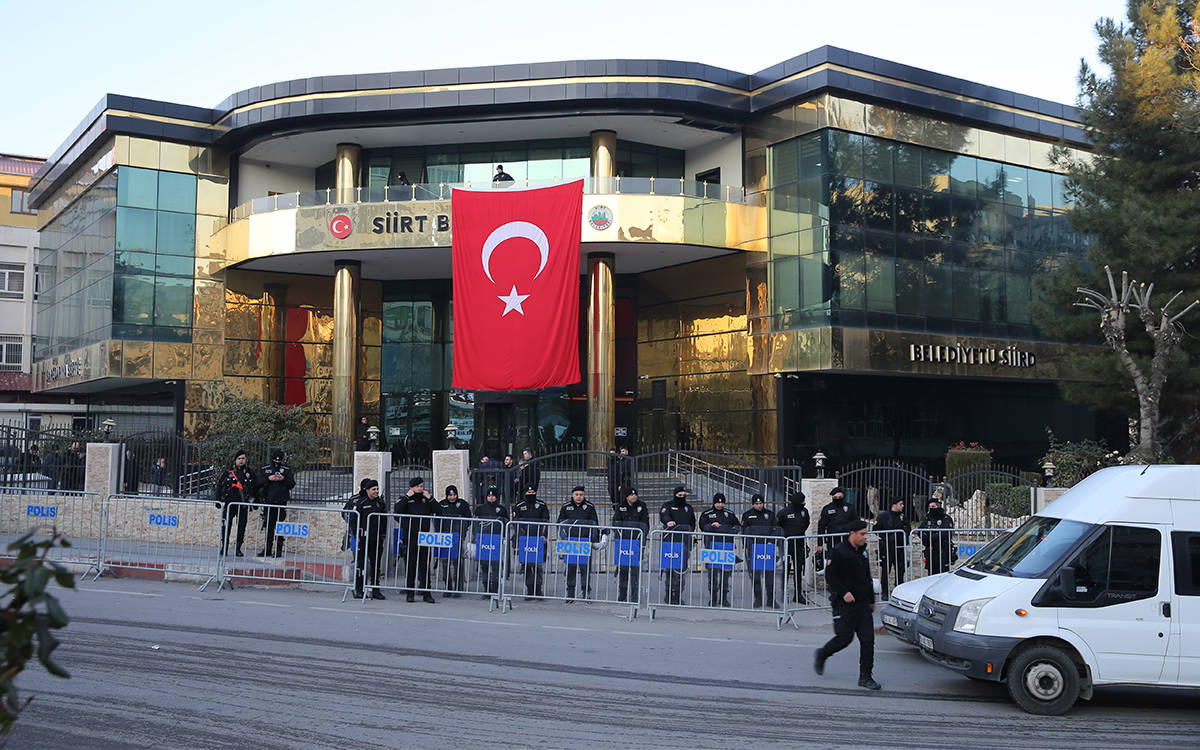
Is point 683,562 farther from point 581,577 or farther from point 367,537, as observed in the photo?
point 367,537

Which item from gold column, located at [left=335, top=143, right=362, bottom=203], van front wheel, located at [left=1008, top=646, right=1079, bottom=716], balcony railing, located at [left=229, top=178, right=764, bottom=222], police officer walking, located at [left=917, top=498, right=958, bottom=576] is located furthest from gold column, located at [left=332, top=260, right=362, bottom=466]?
van front wheel, located at [left=1008, top=646, right=1079, bottom=716]

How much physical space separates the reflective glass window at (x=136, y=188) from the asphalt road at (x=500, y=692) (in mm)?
24885

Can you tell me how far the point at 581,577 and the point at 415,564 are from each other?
94.7 inches

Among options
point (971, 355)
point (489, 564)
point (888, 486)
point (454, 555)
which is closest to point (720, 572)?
point (489, 564)

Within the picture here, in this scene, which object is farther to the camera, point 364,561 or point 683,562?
point 364,561

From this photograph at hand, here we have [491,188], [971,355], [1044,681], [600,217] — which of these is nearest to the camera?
[1044,681]

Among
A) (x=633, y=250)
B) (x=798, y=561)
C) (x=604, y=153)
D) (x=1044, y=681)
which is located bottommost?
(x=1044, y=681)

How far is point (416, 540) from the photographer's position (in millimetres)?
14242

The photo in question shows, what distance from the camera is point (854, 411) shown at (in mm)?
32250

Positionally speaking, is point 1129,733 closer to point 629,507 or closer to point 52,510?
point 629,507

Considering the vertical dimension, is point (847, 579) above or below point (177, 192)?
below

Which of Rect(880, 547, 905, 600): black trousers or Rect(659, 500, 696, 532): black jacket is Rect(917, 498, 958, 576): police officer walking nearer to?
Rect(880, 547, 905, 600): black trousers

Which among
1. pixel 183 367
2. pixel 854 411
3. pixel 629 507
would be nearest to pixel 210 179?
pixel 183 367

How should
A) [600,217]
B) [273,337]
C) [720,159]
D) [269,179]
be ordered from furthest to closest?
[269,179]
[273,337]
[720,159]
[600,217]
